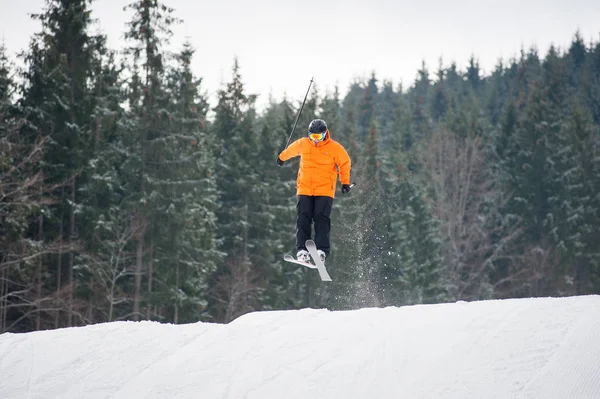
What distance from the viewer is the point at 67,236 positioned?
2656 centimetres

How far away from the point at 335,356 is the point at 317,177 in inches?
144

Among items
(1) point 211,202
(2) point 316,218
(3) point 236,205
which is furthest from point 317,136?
(3) point 236,205

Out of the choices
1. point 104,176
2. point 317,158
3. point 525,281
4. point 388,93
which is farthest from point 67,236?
point 388,93

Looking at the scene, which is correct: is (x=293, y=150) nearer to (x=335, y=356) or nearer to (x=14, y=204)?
(x=335, y=356)

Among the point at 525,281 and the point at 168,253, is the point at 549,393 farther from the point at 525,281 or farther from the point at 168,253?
the point at 525,281

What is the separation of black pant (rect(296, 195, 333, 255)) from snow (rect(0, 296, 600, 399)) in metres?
2.05

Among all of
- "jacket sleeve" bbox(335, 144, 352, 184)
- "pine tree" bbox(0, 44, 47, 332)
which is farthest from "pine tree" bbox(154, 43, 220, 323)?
"jacket sleeve" bbox(335, 144, 352, 184)

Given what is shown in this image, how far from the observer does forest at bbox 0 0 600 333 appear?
24.7 m

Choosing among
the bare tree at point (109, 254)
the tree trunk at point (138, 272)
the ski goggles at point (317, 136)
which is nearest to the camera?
the ski goggles at point (317, 136)

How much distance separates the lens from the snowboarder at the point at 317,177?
31.1 ft

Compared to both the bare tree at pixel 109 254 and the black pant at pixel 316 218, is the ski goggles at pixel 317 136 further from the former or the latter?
the bare tree at pixel 109 254

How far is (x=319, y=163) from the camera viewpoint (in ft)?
31.2

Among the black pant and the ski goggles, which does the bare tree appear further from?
the ski goggles

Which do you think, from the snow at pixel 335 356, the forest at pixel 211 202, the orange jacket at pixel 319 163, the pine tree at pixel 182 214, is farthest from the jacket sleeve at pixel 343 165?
the pine tree at pixel 182 214
